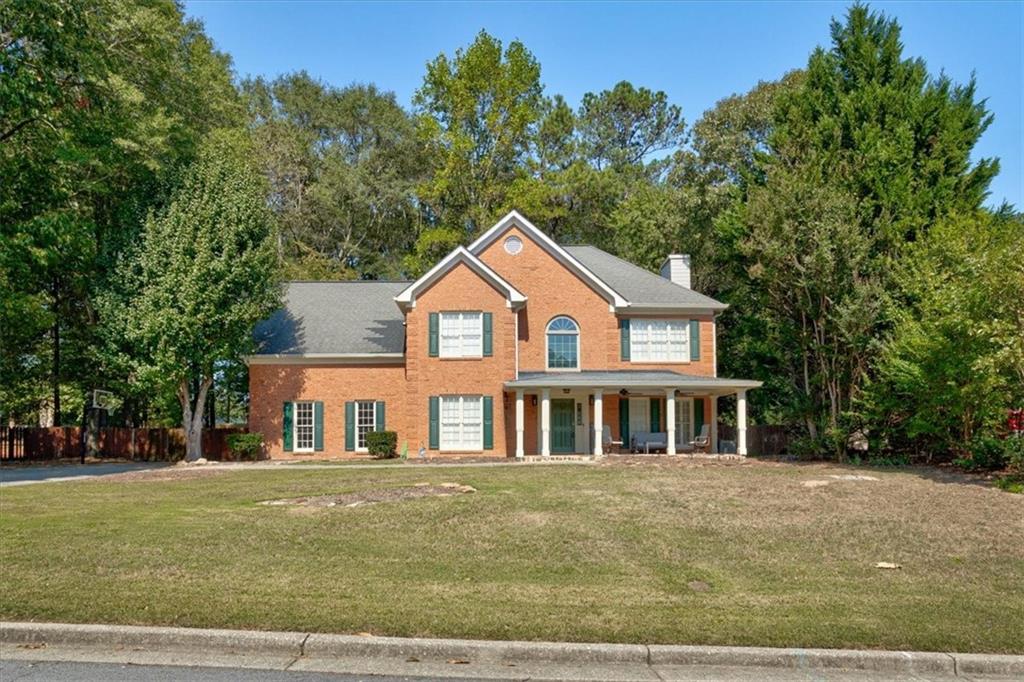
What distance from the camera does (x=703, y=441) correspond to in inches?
1125

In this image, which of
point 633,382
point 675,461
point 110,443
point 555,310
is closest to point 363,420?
point 555,310

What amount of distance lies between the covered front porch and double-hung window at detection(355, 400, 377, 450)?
4712 millimetres

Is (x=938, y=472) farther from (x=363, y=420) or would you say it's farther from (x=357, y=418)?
(x=357, y=418)

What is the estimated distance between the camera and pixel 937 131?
28.5 metres

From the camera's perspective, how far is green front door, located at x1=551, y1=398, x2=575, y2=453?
29453 mm

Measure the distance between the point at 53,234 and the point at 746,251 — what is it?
20.7 m

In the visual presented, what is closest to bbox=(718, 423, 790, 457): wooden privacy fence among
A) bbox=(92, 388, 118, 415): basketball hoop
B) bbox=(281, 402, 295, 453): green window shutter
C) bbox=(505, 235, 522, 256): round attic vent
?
bbox=(505, 235, 522, 256): round attic vent

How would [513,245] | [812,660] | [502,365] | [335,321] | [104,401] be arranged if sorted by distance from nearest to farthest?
[812,660] → [502,365] → [513,245] → [335,321] → [104,401]

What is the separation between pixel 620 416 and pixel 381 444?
822cm

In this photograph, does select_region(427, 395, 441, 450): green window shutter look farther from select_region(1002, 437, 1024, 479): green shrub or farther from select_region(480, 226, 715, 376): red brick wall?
select_region(1002, 437, 1024, 479): green shrub

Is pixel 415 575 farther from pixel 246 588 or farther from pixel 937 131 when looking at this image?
pixel 937 131

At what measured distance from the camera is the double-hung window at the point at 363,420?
29359 mm

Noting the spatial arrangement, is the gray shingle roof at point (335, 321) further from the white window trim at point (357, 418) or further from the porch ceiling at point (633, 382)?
the porch ceiling at point (633, 382)

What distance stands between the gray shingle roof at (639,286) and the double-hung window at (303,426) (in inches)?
443
